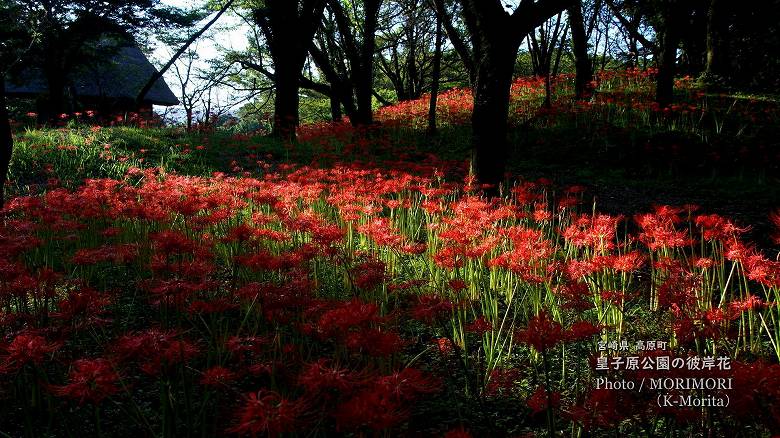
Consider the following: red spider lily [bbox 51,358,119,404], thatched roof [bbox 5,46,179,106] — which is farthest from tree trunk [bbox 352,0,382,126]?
thatched roof [bbox 5,46,179,106]

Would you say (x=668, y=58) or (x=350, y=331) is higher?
(x=668, y=58)

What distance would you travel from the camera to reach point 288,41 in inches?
556

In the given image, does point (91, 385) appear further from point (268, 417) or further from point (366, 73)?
point (366, 73)

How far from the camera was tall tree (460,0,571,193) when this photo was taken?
5691 millimetres

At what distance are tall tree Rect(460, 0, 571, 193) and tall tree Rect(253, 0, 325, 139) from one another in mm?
8979

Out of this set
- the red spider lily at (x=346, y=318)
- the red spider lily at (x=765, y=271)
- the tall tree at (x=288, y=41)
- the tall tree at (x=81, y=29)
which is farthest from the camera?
the tall tree at (x=81, y=29)

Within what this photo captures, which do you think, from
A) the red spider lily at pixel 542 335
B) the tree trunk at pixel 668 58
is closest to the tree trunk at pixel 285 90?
the tree trunk at pixel 668 58

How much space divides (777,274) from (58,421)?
335 centimetres

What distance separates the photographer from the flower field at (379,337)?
1.39 m

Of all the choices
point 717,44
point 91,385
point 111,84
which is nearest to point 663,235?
point 91,385

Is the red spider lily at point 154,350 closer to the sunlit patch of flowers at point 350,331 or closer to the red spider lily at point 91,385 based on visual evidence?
the sunlit patch of flowers at point 350,331

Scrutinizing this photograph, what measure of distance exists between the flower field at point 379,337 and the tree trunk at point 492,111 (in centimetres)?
114

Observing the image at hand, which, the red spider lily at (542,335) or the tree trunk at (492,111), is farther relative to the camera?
the tree trunk at (492,111)

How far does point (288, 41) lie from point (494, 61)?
1006 centimetres
